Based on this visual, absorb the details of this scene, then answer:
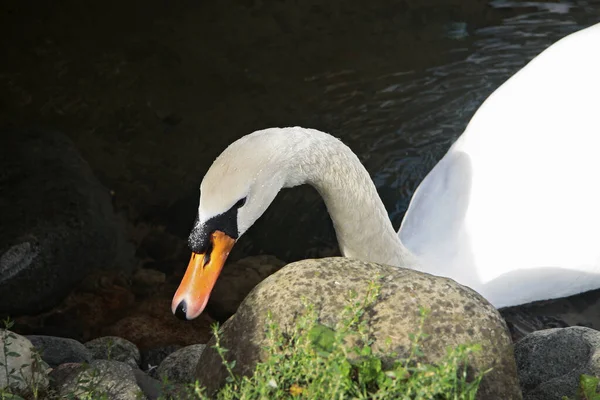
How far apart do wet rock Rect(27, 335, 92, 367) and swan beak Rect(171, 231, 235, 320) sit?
Answer: 1008 mm

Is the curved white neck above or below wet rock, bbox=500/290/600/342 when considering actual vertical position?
above

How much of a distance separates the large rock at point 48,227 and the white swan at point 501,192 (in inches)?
77.6

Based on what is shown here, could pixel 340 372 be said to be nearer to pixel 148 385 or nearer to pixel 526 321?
pixel 148 385

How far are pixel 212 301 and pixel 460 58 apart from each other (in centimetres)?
299

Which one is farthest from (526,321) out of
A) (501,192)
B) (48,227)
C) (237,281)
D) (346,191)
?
(48,227)

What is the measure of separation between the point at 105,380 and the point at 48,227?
2121mm

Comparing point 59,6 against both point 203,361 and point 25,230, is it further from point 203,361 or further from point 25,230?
point 203,361

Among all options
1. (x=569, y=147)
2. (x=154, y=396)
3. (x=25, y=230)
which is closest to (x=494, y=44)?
(x=569, y=147)

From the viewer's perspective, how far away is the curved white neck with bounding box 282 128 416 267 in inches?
144

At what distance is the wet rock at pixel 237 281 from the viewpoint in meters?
4.94

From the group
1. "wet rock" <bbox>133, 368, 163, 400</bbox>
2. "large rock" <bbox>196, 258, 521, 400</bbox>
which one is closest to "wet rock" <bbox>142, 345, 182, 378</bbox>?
"wet rock" <bbox>133, 368, 163, 400</bbox>

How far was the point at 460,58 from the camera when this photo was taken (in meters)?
6.64

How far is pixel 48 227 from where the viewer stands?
5270 millimetres

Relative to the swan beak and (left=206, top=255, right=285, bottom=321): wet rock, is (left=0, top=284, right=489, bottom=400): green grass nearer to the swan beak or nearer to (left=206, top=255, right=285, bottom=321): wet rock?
the swan beak
